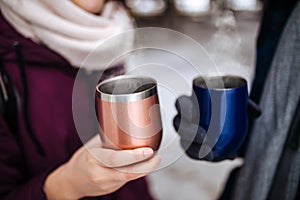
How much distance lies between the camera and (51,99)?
18.0 inches

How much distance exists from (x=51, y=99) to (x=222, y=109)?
21 centimetres

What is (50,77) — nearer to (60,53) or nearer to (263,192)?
(60,53)

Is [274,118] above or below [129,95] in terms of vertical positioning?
below

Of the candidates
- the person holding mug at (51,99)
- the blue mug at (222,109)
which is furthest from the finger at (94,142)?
the blue mug at (222,109)

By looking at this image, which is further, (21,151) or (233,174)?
(233,174)

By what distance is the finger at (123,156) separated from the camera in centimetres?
32

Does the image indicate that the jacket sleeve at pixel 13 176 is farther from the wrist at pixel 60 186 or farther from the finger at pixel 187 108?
the finger at pixel 187 108

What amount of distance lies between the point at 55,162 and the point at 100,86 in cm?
16

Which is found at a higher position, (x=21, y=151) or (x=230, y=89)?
(x=230, y=89)

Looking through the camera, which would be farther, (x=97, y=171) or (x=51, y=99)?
(x=51, y=99)

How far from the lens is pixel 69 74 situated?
0.47 metres

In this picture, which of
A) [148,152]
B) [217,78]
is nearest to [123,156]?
[148,152]

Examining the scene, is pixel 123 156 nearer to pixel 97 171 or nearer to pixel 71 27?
pixel 97 171

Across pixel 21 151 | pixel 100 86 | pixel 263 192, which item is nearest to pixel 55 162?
pixel 21 151
